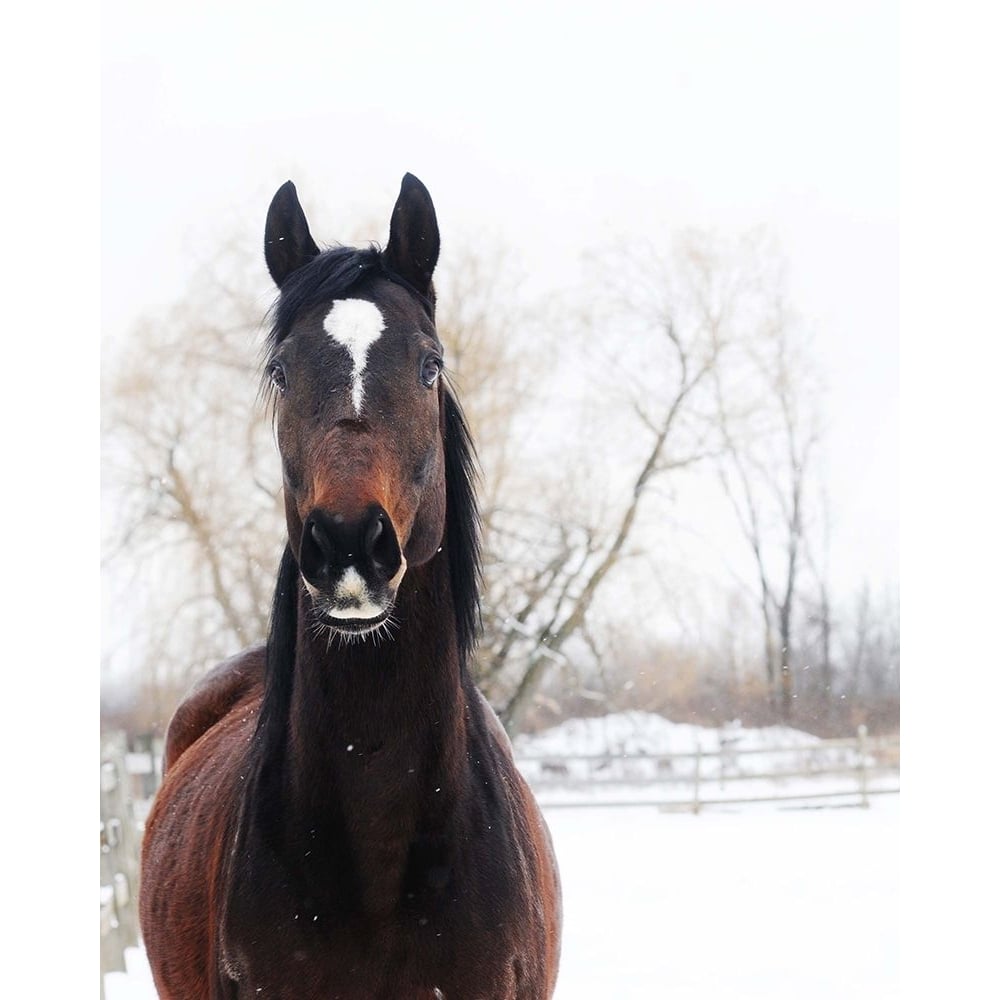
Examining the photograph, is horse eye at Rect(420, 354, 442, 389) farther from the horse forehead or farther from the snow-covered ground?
Result: the snow-covered ground

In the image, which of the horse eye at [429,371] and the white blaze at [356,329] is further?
the horse eye at [429,371]

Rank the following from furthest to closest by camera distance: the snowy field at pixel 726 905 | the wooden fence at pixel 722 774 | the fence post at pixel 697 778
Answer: the wooden fence at pixel 722 774 < the fence post at pixel 697 778 < the snowy field at pixel 726 905

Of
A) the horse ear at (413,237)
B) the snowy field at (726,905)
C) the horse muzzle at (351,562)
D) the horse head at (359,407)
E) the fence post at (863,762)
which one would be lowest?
the snowy field at (726,905)

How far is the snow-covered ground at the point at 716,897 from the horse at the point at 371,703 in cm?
458

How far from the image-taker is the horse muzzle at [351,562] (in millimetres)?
1917

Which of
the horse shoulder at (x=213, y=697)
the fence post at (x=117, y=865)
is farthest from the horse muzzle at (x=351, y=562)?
the fence post at (x=117, y=865)

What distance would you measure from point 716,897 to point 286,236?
781cm

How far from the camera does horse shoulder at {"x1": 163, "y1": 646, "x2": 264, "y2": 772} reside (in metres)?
4.09

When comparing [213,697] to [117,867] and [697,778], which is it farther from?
[697,778]

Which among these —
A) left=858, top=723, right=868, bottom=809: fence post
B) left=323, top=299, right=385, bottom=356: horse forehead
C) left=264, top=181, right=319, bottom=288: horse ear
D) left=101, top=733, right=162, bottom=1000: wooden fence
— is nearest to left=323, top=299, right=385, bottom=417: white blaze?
left=323, top=299, right=385, bottom=356: horse forehead

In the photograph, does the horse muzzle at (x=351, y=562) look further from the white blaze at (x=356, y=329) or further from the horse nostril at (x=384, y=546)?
the white blaze at (x=356, y=329)

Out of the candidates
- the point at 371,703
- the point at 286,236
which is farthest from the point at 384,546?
the point at 286,236

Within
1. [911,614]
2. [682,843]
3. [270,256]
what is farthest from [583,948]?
[270,256]

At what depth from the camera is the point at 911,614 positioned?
3.37m
